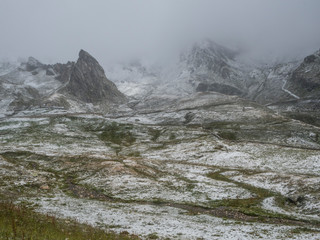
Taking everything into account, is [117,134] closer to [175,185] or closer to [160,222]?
[175,185]

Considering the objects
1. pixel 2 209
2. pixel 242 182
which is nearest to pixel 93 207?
pixel 2 209

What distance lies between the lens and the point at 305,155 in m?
69.6

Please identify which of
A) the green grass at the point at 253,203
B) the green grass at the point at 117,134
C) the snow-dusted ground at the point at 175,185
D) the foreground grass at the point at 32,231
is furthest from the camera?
the green grass at the point at 117,134

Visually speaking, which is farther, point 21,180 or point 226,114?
point 226,114

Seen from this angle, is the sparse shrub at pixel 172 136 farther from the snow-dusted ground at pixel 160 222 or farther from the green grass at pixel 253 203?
the snow-dusted ground at pixel 160 222

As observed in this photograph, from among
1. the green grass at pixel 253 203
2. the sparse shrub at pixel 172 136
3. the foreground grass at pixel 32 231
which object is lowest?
the sparse shrub at pixel 172 136

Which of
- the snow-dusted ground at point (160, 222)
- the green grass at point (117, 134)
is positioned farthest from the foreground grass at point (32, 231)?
the green grass at point (117, 134)

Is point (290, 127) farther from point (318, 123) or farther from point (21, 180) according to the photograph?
point (21, 180)

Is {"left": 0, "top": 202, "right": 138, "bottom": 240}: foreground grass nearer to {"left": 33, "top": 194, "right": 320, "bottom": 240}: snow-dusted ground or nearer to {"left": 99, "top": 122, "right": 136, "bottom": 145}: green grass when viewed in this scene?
{"left": 33, "top": 194, "right": 320, "bottom": 240}: snow-dusted ground

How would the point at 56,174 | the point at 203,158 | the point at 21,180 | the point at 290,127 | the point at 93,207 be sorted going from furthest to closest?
the point at 290,127 → the point at 203,158 → the point at 56,174 → the point at 21,180 → the point at 93,207

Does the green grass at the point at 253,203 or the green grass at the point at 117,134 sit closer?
the green grass at the point at 253,203

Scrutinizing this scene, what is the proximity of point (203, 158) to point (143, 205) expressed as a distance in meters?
48.7

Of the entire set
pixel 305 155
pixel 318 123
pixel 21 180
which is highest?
pixel 21 180

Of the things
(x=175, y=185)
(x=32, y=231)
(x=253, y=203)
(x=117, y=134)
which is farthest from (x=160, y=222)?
(x=117, y=134)
